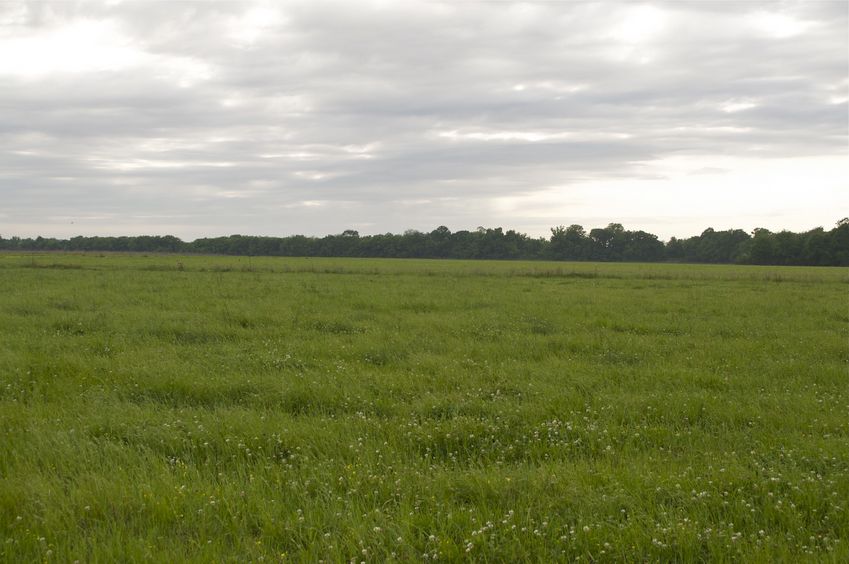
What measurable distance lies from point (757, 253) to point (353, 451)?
4550 inches

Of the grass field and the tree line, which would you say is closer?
the grass field

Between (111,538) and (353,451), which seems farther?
(353,451)

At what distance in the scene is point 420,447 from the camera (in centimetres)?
643

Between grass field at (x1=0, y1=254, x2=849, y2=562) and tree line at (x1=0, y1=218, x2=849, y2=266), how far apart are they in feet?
392

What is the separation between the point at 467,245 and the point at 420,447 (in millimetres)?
128985

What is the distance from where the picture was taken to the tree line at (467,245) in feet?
412

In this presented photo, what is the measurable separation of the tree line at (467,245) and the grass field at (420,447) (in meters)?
120

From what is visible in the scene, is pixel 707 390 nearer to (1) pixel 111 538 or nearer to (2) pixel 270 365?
(2) pixel 270 365

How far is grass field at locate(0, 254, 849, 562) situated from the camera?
4.52m

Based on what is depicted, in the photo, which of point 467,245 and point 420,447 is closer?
point 420,447

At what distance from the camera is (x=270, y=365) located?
1016 centimetres

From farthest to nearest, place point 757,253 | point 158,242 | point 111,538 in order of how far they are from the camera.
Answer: point 158,242 → point 757,253 → point 111,538

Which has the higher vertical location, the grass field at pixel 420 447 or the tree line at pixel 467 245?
the tree line at pixel 467 245

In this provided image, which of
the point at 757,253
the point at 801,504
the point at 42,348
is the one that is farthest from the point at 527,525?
the point at 757,253
